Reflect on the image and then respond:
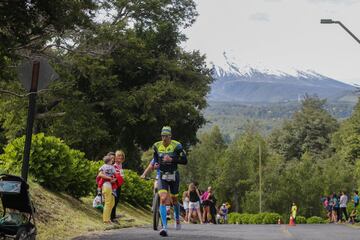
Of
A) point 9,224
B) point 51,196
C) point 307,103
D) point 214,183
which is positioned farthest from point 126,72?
point 307,103

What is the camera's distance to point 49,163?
14.6 m

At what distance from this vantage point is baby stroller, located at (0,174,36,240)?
7195 millimetres

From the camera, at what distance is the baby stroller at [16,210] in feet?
23.6

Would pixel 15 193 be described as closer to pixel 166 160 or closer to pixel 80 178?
pixel 166 160

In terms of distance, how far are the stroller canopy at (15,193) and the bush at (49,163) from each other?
18.9ft

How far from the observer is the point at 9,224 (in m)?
7.26

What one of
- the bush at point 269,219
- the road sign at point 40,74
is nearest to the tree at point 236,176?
the bush at point 269,219

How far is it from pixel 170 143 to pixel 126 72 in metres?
27.5

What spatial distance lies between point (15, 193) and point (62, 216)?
18.6 feet

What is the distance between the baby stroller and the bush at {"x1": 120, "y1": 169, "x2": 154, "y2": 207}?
1326 centimetres

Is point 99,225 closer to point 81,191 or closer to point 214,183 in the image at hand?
point 81,191

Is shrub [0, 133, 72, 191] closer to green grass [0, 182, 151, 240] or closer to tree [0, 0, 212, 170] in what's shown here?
green grass [0, 182, 151, 240]

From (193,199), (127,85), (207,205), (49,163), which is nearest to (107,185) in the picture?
(49,163)

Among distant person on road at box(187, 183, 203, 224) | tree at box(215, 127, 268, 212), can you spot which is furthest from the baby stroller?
tree at box(215, 127, 268, 212)
